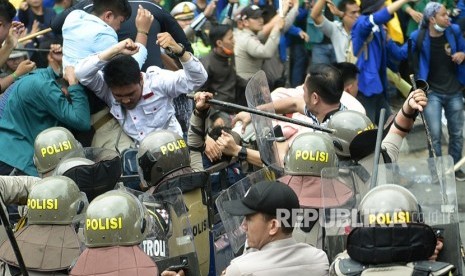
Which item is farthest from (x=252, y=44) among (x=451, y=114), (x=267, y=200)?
(x=267, y=200)

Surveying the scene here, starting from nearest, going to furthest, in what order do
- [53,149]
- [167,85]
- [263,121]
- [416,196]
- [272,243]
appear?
[272,243] → [416,196] → [53,149] → [263,121] → [167,85]

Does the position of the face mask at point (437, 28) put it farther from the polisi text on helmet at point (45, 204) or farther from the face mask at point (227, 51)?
the polisi text on helmet at point (45, 204)

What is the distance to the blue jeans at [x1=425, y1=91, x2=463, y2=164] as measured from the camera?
572 inches

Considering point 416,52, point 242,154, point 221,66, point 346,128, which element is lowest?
point 221,66

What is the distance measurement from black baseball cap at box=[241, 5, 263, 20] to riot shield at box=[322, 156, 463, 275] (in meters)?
8.06

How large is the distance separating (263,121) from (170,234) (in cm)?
165

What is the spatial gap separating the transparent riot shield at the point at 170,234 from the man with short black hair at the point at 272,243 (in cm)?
82

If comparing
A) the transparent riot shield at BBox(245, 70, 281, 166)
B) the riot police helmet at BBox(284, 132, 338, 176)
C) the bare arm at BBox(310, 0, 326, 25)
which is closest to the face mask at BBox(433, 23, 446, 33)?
the bare arm at BBox(310, 0, 326, 25)

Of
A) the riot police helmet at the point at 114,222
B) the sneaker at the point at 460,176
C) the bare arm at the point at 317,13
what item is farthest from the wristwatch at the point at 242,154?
the bare arm at the point at 317,13

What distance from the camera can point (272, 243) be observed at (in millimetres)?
6992

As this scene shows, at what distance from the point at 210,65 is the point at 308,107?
5.36 metres

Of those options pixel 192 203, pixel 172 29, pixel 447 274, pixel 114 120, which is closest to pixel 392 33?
pixel 172 29

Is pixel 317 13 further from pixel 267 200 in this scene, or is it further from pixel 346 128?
pixel 267 200

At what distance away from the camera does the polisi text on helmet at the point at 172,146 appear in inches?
349
